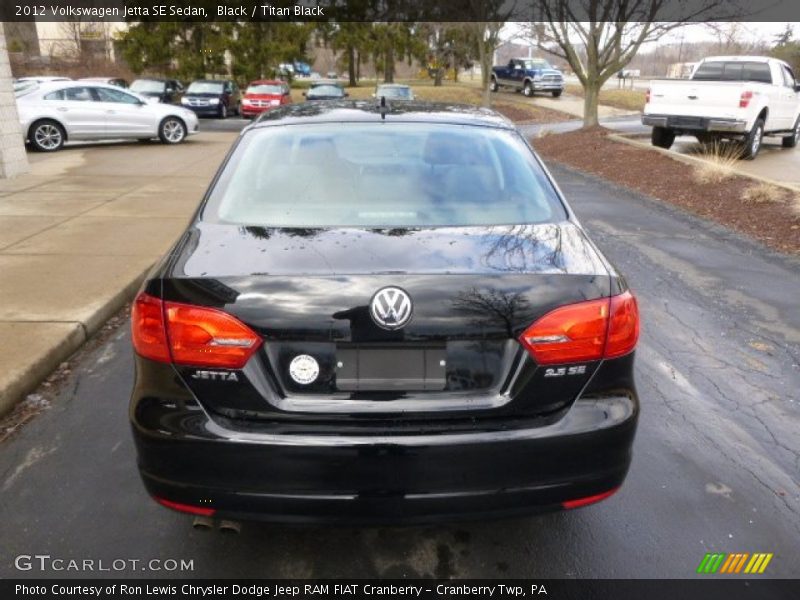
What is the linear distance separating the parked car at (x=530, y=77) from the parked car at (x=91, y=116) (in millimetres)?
26134

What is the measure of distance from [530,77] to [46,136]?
30080mm

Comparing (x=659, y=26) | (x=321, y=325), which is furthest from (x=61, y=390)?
(x=659, y=26)

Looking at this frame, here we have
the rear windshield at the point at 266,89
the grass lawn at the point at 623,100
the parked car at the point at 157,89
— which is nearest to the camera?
the rear windshield at the point at 266,89

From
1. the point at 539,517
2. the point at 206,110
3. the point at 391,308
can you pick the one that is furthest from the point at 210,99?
the point at 391,308

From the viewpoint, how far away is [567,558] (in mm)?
2729

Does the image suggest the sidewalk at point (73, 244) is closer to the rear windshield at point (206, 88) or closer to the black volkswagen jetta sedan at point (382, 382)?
the black volkswagen jetta sedan at point (382, 382)

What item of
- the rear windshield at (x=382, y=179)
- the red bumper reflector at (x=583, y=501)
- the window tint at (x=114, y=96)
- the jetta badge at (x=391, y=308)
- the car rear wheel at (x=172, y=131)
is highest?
the rear windshield at (x=382, y=179)

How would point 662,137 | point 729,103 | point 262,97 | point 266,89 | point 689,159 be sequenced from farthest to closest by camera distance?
point 266,89
point 262,97
point 662,137
point 729,103
point 689,159

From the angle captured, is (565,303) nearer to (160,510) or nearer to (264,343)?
(264,343)

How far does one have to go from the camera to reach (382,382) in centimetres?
221

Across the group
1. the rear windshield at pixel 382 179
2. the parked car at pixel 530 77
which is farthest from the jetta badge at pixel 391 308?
the parked car at pixel 530 77

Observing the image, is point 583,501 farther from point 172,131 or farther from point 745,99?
point 172,131

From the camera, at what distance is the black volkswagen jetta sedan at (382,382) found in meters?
2.18

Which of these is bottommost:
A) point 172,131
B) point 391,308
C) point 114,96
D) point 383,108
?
point 172,131
